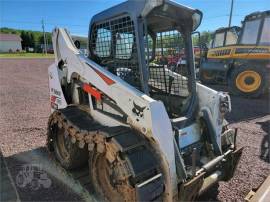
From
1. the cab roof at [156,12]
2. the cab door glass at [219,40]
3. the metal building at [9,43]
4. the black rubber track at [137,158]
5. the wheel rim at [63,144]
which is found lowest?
the metal building at [9,43]

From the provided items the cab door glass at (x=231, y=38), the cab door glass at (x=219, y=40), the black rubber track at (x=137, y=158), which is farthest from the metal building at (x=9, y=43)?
the black rubber track at (x=137, y=158)

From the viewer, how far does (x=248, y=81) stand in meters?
9.66

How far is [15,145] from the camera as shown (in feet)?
16.2

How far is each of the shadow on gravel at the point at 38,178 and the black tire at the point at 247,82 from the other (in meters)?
7.70

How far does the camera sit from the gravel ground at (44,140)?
3406mm

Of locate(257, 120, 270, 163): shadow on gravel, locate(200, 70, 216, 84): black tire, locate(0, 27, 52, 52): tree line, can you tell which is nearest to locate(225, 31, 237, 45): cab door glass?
locate(200, 70, 216, 84): black tire

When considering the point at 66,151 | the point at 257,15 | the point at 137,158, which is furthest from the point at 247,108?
the point at 137,158

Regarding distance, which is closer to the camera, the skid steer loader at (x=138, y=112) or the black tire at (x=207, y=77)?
the skid steer loader at (x=138, y=112)

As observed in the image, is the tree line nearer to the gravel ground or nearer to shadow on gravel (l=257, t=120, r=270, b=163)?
the gravel ground

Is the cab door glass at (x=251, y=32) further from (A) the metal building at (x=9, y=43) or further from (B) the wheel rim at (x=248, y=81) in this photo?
(A) the metal building at (x=9, y=43)

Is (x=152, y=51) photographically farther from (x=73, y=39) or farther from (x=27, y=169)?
(x=27, y=169)

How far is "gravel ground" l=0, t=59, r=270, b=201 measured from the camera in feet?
11.2

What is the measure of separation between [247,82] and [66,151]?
25.7 ft

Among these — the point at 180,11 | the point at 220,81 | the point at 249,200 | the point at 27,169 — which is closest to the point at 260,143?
the point at 249,200
